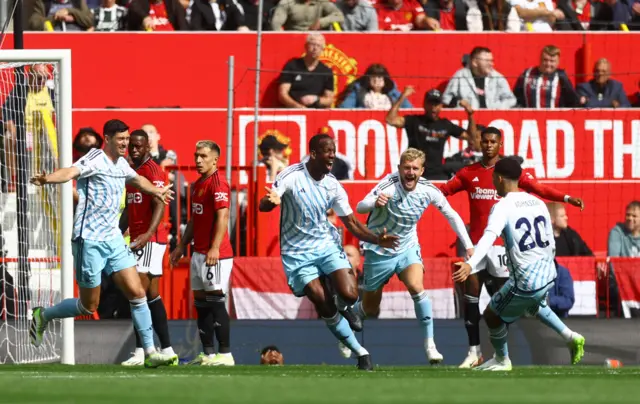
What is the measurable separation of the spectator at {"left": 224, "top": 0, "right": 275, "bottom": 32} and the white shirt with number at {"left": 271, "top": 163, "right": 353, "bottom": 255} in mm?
8120

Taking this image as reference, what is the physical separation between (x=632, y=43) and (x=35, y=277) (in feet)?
32.2

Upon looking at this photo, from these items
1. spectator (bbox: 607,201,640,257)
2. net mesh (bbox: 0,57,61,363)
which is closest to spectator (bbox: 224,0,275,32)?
net mesh (bbox: 0,57,61,363)

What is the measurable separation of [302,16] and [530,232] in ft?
29.3

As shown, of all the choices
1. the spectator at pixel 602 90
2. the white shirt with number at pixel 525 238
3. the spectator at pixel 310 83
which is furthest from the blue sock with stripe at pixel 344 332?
the spectator at pixel 602 90

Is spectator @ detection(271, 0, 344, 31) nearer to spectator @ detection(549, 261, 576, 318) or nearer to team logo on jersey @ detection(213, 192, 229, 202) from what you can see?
spectator @ detection(549, 261, 576, 318)

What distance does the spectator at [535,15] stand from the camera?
66.4ft

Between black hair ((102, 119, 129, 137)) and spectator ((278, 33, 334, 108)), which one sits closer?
black hair ((102, 119, 129, 137))

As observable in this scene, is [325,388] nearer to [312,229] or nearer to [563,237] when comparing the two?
[312,229]

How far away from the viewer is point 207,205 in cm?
1333

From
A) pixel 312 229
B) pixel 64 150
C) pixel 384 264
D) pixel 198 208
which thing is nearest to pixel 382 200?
pixel 312 229

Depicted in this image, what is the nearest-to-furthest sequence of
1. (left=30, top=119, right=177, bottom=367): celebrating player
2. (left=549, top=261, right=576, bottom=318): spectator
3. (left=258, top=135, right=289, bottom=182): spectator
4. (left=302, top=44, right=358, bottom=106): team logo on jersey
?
(left=30, top=119, right=177, bottom=367): celebrating player < (left=549, top=261, right=576, bottom=318): spectator < (left=258, top=135, right=289, bottom=182): spectator < (left=302, top=44, right=358, bottom=106): team logo on jersey

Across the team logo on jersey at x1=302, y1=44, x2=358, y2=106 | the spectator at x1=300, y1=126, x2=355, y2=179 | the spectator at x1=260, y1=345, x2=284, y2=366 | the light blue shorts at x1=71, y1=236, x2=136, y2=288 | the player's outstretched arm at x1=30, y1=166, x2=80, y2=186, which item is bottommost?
the spectator at x1=260, y1=345, x2=284, y2=366

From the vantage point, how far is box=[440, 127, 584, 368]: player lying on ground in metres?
13.6

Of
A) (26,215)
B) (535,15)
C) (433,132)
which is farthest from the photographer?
A: (535,15)
